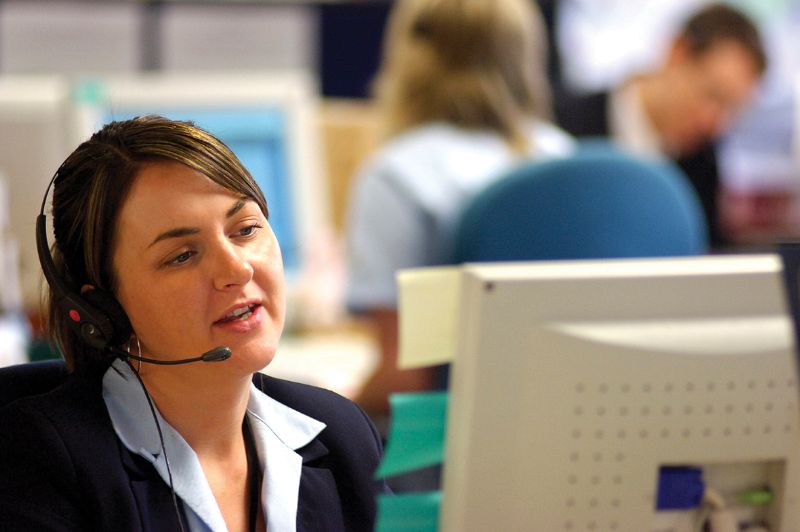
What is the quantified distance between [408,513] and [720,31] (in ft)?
8.30

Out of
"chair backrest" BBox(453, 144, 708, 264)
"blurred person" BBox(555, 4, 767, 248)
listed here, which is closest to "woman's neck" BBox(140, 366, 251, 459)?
"chair backrest" BBox(453, 144, 708, 264)

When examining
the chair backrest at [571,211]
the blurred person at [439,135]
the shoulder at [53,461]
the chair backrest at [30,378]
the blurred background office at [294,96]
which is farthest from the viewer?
the blurred background office at [294,96]

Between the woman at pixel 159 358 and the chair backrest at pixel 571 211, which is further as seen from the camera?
the chair backrest at pixel 571 211

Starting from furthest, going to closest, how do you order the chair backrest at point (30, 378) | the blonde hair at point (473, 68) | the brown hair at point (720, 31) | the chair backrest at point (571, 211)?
the brown hair at point (720, 31) → the blonde hair at point (473, 68) → the chair backrest at point (571, 211) → the chair backrest at point (30, 378)

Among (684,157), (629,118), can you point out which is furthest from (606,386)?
(684,157)

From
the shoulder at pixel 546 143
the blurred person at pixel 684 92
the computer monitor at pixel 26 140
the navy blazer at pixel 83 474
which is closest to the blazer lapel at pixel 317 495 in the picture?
the navy blazer at pixel 83 474

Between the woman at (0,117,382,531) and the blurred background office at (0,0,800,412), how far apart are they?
0.35 feet

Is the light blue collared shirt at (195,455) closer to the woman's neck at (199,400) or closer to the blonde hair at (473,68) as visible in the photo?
the woman's neck at (199,400)

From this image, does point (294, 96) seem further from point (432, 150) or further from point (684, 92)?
point (684, 92)

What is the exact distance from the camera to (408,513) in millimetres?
810

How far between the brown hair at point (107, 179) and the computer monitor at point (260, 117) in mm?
1366

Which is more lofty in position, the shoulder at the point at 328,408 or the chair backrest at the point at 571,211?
the chair backrest at the point at 571,211

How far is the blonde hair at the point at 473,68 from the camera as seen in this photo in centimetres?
201

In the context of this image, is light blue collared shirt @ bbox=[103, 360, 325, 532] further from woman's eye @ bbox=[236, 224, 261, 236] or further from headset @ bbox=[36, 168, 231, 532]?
woman's eye @ bbox=[236, 224, 261, 236]
